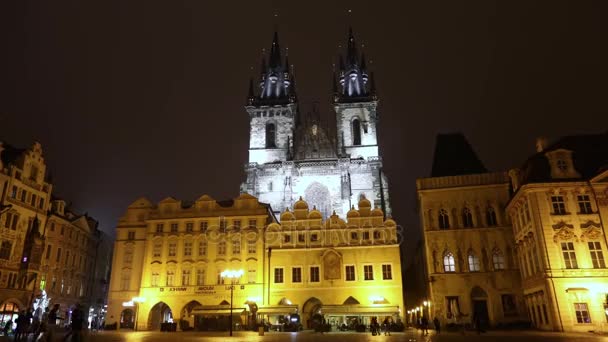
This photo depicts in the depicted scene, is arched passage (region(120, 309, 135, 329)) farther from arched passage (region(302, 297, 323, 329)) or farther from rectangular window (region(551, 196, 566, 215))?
rectangular window (region(551, 196, 566, 215))

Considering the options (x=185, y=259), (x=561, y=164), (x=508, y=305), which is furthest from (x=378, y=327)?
(x=185, y=259)

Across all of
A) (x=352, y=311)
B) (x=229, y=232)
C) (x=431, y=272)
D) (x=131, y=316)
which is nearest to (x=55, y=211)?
(x=131, y=316)

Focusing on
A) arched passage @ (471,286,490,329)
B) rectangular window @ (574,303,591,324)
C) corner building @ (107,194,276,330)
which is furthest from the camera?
corner building @ (107,194,276,330)

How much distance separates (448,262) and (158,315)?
2737cm

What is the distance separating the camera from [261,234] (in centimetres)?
4212

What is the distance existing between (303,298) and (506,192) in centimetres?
1882

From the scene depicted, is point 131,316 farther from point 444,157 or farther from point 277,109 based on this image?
point 277,109

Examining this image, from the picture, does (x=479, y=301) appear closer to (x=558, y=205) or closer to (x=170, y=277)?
(x=558, y=205)

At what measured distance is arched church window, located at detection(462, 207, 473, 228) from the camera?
37.2 m

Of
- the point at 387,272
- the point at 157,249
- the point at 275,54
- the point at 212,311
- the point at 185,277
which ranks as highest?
the point at 275,54

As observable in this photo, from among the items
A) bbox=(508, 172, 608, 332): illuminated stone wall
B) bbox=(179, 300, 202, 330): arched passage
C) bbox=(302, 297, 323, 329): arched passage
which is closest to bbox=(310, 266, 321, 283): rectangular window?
bbox=(302, 297, 323, 329): arched passage

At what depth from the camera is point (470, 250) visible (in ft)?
119

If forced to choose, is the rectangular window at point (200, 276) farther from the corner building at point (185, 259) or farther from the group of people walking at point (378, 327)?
the group of people walking at point (378, 327)

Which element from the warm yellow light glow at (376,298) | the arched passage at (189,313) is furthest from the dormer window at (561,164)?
the arched passage at (189,313)
